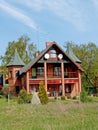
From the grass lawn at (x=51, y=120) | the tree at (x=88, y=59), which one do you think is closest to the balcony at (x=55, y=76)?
the tree at (x=88, y=59)

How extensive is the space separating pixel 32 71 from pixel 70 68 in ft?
19.4

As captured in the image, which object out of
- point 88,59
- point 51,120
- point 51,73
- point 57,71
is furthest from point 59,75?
point 51,120

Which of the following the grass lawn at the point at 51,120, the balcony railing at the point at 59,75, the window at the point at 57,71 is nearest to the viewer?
the grass lawn at the point at 51,120

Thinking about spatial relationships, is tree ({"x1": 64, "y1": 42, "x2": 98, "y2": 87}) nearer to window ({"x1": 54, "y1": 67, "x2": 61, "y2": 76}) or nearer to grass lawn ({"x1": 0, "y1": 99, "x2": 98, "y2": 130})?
window ({"x1": 54, "y1": 67, "x2": 61, "y2": 76})

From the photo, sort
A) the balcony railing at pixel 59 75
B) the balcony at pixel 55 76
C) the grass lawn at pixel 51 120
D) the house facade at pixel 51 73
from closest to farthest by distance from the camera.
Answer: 1. the grass lawn at pixel 51 120
2. the house facade at pixel 51 73
3. the balcony at pixel 55 76
4. the balcony railing at pixel 59 75

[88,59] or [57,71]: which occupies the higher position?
[88,59]

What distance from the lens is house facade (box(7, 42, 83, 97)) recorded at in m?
43.8

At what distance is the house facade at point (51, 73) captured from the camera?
144 ft

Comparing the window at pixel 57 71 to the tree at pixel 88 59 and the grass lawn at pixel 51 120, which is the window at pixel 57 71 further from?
the grass lawn at pixel 51 120

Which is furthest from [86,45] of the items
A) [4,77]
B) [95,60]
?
[4,77]

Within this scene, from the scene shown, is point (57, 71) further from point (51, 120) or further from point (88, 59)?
point (51, 120)

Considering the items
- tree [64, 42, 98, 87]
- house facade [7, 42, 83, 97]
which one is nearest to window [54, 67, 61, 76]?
house facade [7, 42, 83, 97]

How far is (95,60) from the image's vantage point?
60281 millimetres

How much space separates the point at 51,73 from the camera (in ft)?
153
